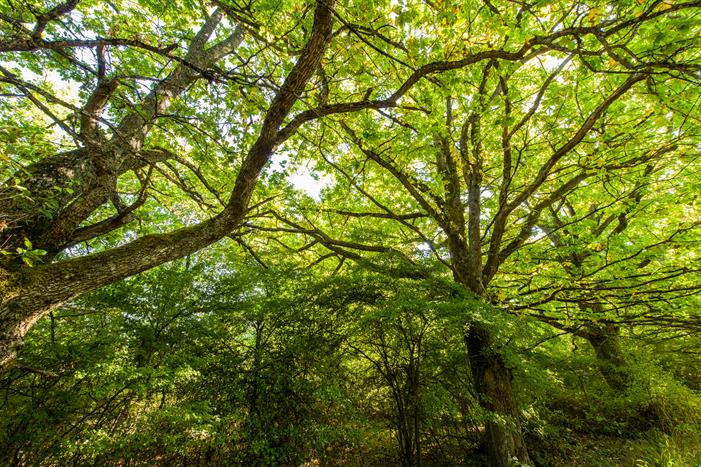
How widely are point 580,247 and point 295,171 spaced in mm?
5503

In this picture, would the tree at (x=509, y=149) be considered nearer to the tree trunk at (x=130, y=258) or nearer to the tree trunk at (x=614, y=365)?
the tree trunk at (x=614, y=365)

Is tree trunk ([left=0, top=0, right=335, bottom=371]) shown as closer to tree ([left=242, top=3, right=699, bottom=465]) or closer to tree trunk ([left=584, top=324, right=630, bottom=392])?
tree ([left=242, top=3, right=699, bottom=465])

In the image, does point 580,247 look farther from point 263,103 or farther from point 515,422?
point 263,103

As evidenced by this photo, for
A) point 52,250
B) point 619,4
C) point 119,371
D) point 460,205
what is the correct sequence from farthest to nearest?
point 460,205, point 119,371, point 52,250, point 619,4

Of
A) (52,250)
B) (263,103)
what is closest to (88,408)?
(52,250)

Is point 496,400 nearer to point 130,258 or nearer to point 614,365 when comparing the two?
point 614,365

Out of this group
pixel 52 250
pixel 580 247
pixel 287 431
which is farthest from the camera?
pixel 580 247

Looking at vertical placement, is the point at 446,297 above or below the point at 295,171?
below

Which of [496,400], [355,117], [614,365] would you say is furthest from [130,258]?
[614,365]

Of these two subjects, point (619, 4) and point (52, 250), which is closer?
point (619, 4)

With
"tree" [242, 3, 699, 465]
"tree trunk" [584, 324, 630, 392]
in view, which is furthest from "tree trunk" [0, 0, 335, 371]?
"tree trunk" [584, 324, 630, 392]

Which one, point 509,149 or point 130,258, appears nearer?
point 130,258

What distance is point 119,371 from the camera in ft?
12.2

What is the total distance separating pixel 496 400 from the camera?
14.8 feet
